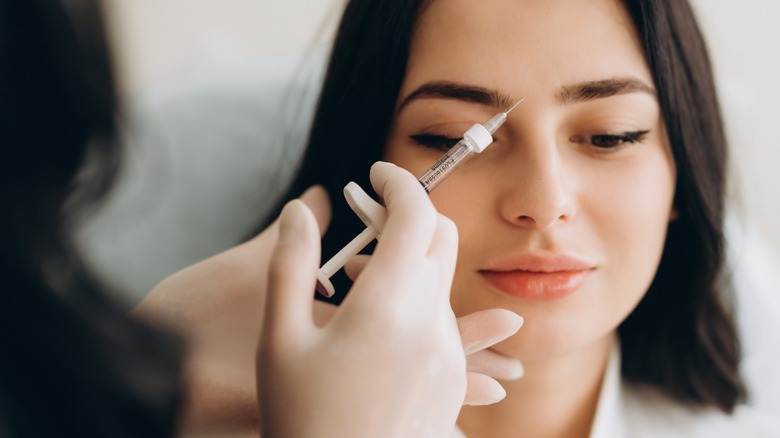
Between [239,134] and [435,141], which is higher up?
[239,134]

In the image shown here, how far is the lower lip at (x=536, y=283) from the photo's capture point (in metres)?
0.78

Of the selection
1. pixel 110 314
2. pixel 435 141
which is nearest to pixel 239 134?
pixel 435 141

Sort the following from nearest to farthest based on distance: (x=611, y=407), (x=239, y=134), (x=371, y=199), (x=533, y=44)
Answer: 1. (x=371, y=199)
2. (x=533, y=44)
3. (x=611, y=407)
4. (x=239, y=134)

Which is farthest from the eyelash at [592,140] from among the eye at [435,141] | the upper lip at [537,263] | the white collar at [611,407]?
the white collar at [611,407]

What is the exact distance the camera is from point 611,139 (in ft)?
2.64

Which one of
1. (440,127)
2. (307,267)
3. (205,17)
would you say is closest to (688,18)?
(440,127)

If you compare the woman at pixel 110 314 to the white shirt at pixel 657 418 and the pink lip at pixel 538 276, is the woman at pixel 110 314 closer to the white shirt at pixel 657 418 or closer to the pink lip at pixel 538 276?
the pink lip at pixel 538 276

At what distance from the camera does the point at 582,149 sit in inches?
31.1

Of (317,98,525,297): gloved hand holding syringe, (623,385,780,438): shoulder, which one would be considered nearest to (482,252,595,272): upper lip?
(317,98,525,297): gloved hand holding syringe

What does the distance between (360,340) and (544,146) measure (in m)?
0.34

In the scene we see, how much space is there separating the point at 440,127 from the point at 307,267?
1.03 ft

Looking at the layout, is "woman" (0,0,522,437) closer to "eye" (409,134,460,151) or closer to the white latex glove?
the white latex glove

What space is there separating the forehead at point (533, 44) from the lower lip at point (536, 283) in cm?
21

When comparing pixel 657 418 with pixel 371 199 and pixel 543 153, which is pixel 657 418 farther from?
pixel 371 199
